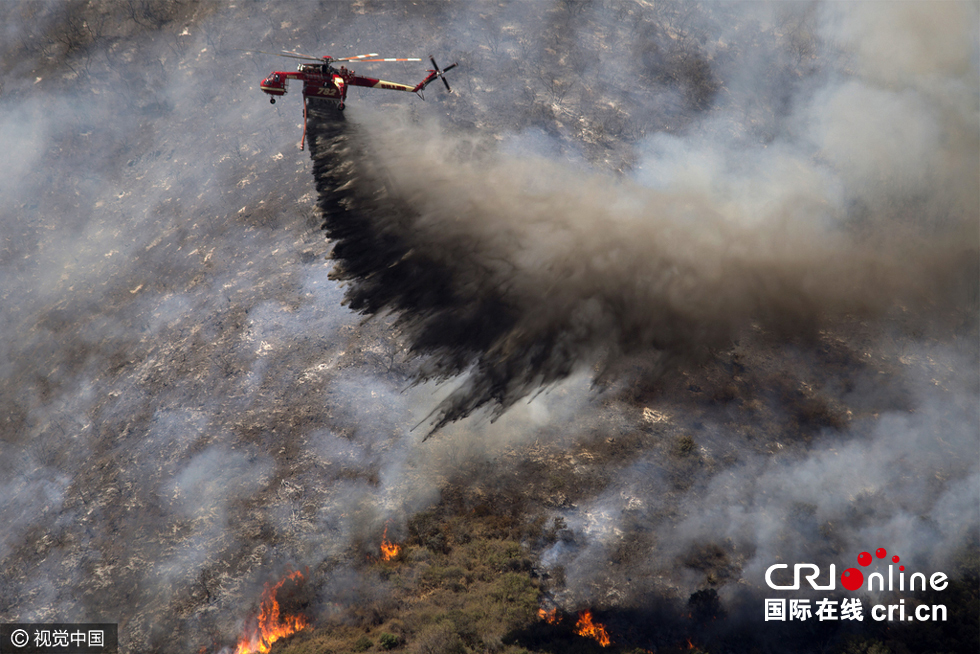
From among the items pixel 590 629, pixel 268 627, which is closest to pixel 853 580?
pixel 590 629

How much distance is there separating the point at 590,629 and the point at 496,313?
12506mm

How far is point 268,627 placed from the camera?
22500 millimetres

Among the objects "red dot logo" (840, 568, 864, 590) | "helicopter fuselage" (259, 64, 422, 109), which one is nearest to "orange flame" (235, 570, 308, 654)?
"red dot logo" (840, 568, 864, 590)

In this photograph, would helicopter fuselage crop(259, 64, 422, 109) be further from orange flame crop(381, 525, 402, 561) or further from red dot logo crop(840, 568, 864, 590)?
red dot logo crop(840, 568, 864, 590)

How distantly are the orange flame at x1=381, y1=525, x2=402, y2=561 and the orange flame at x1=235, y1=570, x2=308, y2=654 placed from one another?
11.3ft

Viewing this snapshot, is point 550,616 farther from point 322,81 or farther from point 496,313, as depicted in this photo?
point 322,81

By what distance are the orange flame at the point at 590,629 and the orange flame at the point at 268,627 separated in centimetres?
966

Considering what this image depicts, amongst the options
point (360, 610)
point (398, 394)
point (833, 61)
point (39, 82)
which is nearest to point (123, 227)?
point (39, 82)

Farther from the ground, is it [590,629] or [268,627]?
[268,627]

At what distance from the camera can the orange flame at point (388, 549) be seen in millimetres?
23703

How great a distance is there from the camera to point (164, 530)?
79.6 feet

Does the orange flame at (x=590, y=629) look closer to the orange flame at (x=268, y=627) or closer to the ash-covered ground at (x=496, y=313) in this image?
the ash-covered ground at (x=496, y=313)

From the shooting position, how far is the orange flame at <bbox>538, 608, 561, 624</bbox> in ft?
72.6

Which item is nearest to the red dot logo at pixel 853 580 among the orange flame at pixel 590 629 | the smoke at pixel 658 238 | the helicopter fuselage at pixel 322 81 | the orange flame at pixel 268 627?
the orange flame at pixel 590 629
